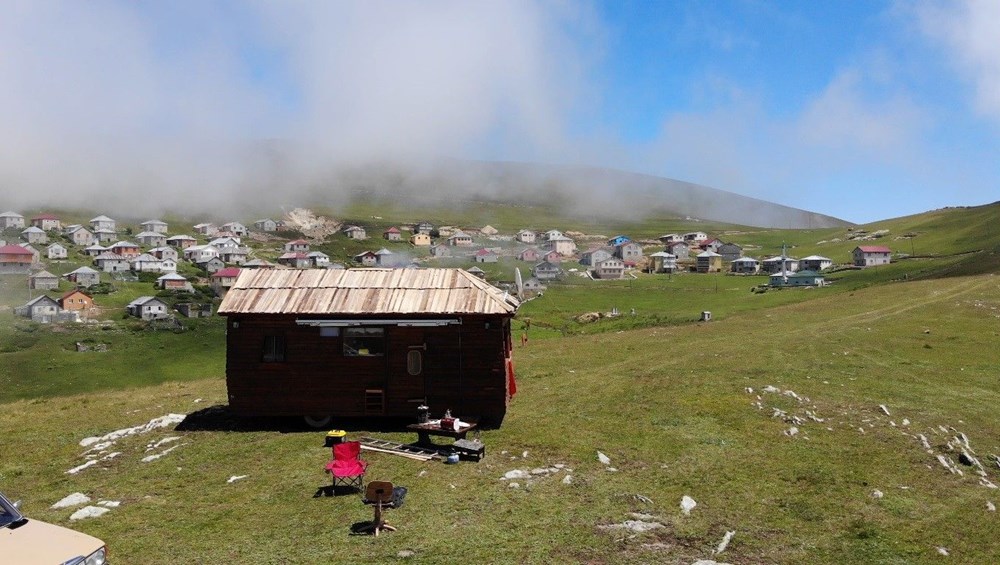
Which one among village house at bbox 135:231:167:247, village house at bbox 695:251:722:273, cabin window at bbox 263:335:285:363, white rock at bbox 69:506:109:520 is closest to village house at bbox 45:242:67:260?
village house at bbox 135:231:167:247

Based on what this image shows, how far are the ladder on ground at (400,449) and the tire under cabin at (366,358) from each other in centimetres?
233

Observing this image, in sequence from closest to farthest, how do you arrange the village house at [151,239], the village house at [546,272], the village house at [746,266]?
the village house at [546,272], the village house at [746,266], the village house at [151,239]

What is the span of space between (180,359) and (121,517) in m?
77.3

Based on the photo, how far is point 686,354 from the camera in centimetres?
3750

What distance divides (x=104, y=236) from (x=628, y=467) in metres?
218

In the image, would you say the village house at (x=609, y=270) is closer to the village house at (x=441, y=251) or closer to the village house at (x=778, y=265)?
the village house at (x=778, y=265)

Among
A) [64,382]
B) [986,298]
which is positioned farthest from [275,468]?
[64,382]

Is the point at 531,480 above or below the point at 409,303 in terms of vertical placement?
below

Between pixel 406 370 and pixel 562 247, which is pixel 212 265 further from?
pixel 406 370

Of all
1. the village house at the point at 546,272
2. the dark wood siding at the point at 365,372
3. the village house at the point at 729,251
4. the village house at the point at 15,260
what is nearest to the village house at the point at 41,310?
the village house at the point at 15,260

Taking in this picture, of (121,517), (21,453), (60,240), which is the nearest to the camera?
(121,517)

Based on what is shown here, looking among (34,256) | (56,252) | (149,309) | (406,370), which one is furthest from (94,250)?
(406,370)

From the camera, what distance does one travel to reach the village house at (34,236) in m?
173

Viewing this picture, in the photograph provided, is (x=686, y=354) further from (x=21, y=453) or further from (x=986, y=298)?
(x=21, y=453)
